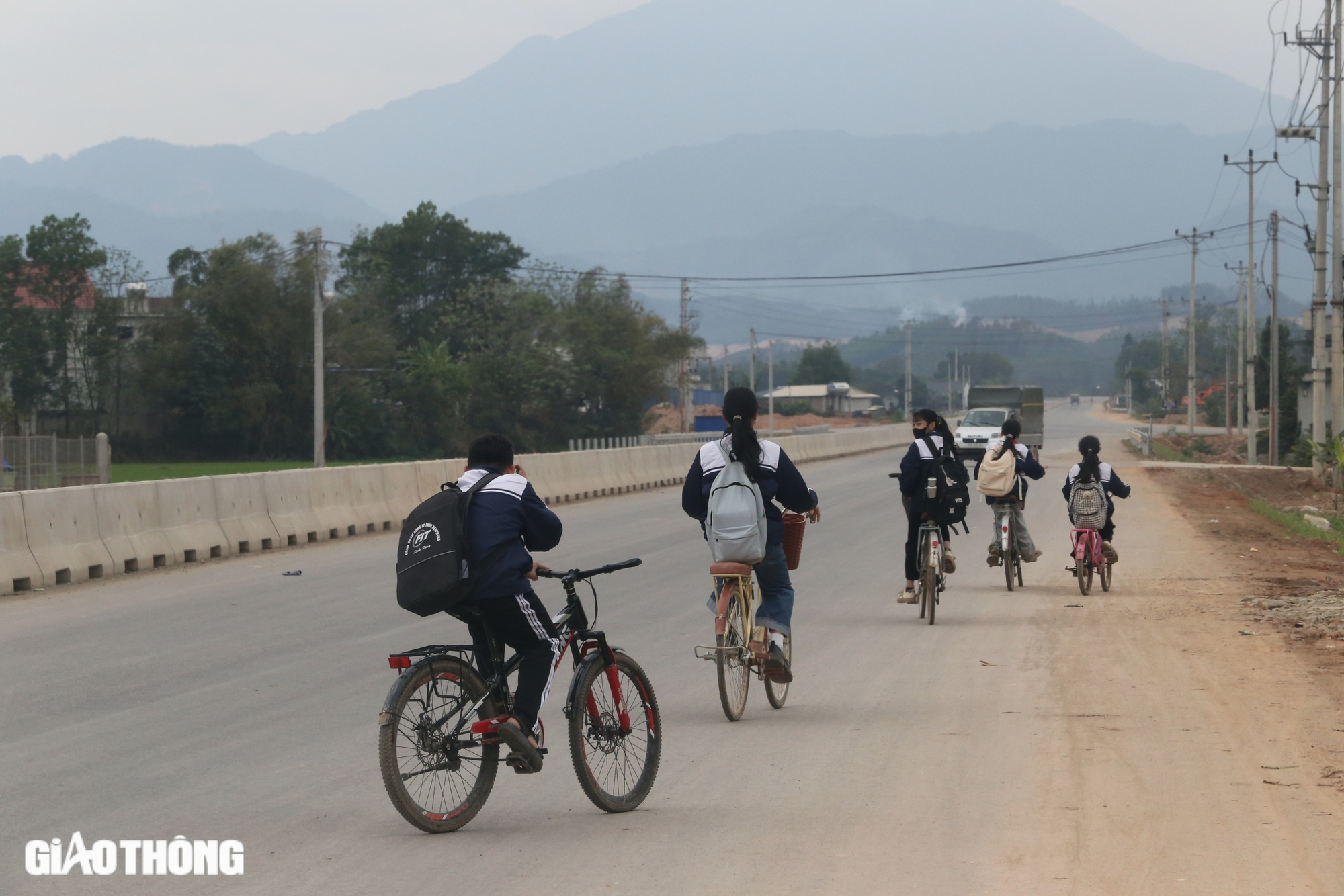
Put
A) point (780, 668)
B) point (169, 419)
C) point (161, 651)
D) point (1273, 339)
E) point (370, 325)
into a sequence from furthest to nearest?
1. point (370, 325)
2. point (169, 419)
3. point (1273, 339)
4. point (161, 651)
5. point (780, 668)

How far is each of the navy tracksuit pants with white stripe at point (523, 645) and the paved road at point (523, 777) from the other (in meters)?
0.56

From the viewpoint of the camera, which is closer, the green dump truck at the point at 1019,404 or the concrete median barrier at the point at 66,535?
the concrete median barrier at the point at 66,535

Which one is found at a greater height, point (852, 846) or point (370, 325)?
point (370, 325)

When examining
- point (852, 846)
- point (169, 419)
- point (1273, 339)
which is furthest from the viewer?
point (169, 419)

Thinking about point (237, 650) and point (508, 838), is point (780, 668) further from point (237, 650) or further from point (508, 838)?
point (237, 650)

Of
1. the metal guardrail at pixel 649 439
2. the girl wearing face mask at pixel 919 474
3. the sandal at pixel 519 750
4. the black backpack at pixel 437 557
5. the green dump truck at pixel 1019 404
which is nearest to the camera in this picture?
the black backpack at pixel 437 557

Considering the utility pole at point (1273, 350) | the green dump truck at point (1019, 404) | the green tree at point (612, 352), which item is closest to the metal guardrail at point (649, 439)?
the green tree at point (612, 352)

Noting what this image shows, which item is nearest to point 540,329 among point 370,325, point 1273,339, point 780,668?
point 370,325

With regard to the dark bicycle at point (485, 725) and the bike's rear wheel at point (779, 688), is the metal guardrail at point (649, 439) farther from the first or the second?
the dark bicycle at point (485, 725)

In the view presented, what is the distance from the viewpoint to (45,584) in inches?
581

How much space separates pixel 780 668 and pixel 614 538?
12316mm

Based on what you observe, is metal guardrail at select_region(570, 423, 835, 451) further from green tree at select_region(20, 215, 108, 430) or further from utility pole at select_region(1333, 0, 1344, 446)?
utility pole at select_region(1333, 0, 1344, 446)

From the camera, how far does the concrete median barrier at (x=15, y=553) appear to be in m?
14.3

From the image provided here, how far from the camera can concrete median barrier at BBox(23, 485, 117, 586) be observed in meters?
14.8
